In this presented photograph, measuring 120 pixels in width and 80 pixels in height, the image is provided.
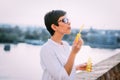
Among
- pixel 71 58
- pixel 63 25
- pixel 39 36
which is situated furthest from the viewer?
pixel 39 36

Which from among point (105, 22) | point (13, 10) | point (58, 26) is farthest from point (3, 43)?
point (58, 26)

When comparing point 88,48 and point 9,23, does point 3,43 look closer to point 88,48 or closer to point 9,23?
point 9,23

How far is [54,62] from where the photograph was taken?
146 centimetres

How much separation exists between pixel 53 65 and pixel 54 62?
0.06ft

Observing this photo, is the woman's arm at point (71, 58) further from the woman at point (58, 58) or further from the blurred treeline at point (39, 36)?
the blurred treeline at point (39, 36)

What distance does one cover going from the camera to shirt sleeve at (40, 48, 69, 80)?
4.74ft

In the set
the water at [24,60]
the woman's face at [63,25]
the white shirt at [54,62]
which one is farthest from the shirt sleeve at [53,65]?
the water at [24,60]

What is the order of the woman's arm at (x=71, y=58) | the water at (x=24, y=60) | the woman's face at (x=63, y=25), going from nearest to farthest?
1. the woman's arm at (x=71, y=58)
2. the woman's face at (x=63, y=25)
3. the water at (x=24, y=60)

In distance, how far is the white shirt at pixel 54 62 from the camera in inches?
56.9

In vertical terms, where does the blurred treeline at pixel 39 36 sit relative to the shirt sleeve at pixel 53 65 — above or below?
below

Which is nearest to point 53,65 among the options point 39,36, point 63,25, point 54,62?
point 54,62

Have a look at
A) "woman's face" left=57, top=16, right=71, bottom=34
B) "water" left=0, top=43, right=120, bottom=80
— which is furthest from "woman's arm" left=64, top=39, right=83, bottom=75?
"water" left=0, top=43, right=120, bottom=80

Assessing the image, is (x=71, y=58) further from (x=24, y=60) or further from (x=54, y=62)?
(x=24, y=60)

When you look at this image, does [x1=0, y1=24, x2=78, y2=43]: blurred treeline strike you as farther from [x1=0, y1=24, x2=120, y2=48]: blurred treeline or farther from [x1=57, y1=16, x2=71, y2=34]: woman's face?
[x1=57, y1=16, x2=71, y2=34]: woman's face
